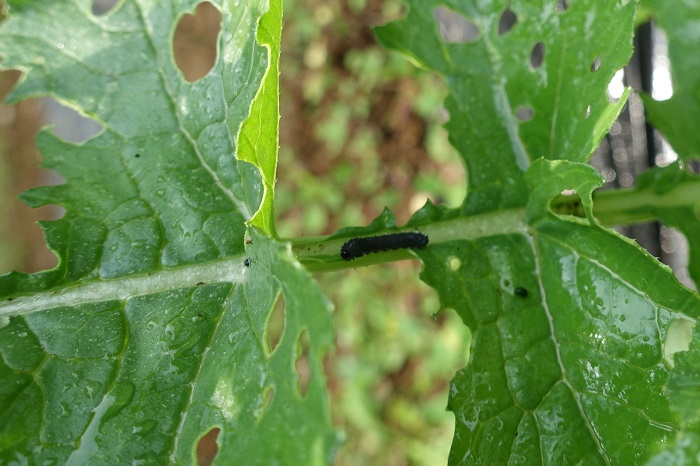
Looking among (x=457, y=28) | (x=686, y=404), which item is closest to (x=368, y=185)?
(x=457, y=28)

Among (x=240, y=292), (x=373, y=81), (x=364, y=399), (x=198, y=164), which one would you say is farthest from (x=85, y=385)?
(x=373, y=81)

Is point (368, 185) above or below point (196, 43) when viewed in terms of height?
below

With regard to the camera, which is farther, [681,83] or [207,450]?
[207,450]

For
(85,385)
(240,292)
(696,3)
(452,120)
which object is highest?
(696,3)

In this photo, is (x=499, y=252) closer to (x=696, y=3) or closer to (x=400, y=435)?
(x=696, y=3)

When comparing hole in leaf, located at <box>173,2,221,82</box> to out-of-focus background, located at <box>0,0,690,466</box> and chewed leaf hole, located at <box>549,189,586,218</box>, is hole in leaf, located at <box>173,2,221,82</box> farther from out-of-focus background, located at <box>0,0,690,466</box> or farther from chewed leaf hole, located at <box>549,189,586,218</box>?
chewed leaf hole, located at <box>549,189,586,218</box>

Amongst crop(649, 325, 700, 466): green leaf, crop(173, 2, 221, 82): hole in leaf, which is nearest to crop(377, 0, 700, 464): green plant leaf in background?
crop(649, 325, 700, 466): green leaf

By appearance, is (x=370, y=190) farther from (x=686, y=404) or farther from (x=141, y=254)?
(x=686, y=404)
